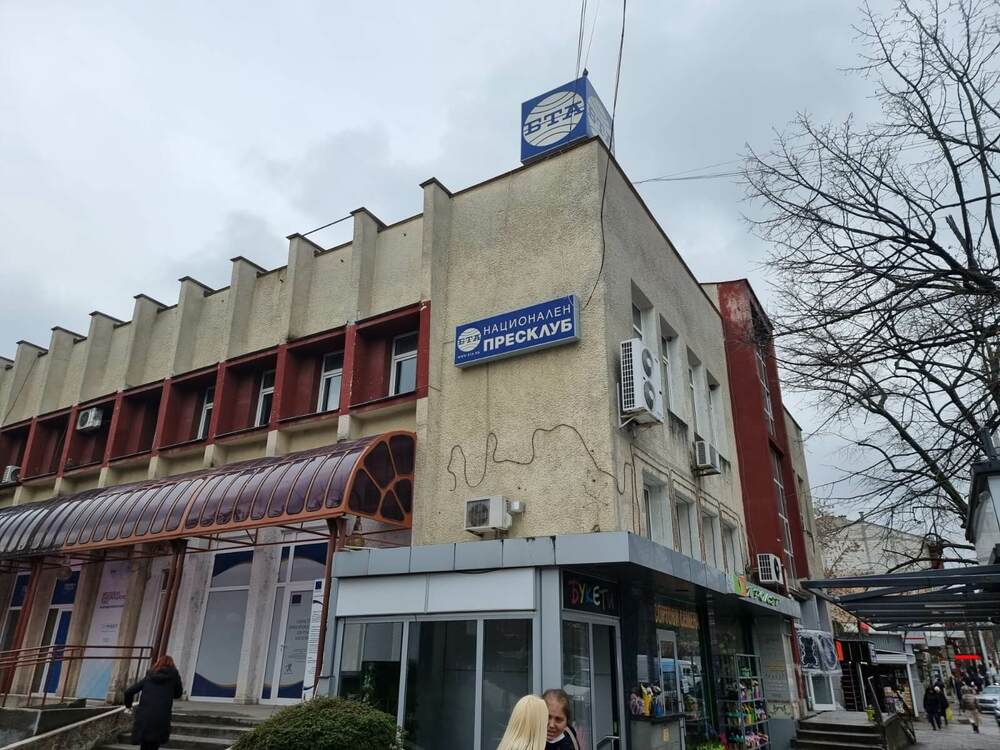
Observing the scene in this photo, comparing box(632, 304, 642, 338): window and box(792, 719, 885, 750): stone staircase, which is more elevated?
box(632, 304, 642, 338): window

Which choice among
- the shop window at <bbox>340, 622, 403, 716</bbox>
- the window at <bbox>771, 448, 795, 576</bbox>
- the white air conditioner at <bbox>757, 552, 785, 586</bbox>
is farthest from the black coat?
the window at <bbox>771, 448, 795, 576</bbox>

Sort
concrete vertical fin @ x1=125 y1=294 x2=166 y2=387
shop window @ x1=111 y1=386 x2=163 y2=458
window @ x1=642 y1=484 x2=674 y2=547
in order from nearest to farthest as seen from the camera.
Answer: window @ x1=642 y1=484 x2=674 y2=547
shop window @ x1=111 y1=386 x2=163 y2=458
concrete vertical fin @ x1=125 y1=294 x2=166 y2=387

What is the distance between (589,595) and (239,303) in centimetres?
1163

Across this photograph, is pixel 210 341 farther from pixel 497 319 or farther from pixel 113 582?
pixel 497 319

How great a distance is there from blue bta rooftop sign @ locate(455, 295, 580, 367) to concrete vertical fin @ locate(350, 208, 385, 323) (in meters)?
2.86

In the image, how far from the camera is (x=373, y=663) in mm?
9828

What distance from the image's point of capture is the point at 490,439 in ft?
37.6

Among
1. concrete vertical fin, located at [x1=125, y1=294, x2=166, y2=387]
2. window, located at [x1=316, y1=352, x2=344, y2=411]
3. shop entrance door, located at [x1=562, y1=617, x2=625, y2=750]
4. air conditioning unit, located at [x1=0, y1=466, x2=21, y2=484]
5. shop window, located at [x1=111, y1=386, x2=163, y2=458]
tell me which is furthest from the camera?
air conditioning unit, located at [x1=0, y1=466, x2=21, y2=484]

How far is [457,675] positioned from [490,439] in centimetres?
380

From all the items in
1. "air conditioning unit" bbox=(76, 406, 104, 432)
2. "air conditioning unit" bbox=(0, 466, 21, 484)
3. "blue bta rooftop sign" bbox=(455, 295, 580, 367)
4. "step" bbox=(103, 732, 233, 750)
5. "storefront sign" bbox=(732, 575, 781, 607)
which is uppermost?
"air conditioning unit" bbox=(76, 406, 104, 432)

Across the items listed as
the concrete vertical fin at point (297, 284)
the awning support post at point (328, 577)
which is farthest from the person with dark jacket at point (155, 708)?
the concrete vertical fin at point (297, 284)

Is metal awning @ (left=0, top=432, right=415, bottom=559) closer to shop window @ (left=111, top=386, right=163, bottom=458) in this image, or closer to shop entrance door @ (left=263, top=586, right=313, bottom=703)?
shop window @ (left=111, top=386, right=163, bottom=458)

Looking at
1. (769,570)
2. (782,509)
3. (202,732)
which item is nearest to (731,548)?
(769,570)

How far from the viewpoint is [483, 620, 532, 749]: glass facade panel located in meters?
8.73
